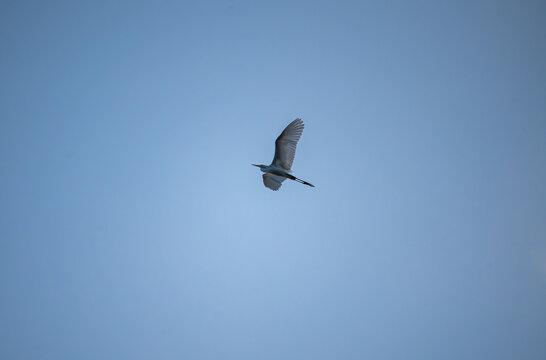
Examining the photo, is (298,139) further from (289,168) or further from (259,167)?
(259,167)

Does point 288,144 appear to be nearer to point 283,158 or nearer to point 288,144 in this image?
point 288,144

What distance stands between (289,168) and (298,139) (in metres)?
1.77

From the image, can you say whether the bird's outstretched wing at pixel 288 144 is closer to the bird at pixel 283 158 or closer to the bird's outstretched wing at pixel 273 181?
the bird at pixel 283 158

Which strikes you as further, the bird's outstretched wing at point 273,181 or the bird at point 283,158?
the bird's outstretched wing at point 273,181

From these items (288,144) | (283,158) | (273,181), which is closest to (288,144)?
(288,144)

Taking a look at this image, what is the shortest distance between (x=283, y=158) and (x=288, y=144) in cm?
87

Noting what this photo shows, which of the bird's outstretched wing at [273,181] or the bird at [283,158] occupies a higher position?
the bird at [283,158]

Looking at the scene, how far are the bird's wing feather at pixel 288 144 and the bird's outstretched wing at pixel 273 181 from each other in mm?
715

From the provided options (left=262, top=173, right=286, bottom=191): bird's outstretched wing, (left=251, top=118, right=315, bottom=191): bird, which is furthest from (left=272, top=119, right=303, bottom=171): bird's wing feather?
(left=262, top=173, right=286, bottom=191): bird's outstretched wing

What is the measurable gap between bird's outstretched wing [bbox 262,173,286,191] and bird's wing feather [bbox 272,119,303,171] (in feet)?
2.35

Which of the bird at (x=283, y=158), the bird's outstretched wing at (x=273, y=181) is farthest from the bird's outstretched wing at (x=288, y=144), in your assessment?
the bird's outstretched wing at (x=273, y=181)

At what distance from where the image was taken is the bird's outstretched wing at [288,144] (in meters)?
14.6

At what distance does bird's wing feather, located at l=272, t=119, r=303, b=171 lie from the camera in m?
14.6

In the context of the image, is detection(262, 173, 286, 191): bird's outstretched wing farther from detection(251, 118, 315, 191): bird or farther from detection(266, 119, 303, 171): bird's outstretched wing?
detection(266, 119, 303, 171): bird's outstretched wing
